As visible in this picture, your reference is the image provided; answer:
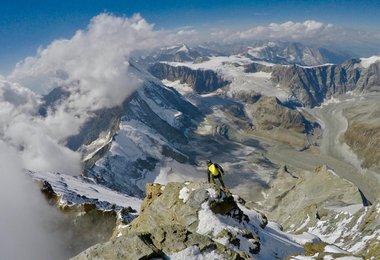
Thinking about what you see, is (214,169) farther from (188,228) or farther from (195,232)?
(195,232)

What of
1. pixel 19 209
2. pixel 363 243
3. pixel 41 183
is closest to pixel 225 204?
pixel 363 243

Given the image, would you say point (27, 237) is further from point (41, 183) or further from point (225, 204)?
point (225, 204)

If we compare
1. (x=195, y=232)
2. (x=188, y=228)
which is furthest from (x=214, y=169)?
(x=195, y=232)

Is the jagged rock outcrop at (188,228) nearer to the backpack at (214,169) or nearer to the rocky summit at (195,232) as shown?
the rocky summit at (195,232)

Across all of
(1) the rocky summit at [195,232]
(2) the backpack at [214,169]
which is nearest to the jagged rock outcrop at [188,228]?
(1) the rocky summit at [195,232]

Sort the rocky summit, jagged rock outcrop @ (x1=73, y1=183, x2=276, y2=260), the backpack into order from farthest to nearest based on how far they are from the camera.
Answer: the backpack, the rocky summit, jagged rock outcrop @ (x1=73, y1=183, x2=276, y2=260)

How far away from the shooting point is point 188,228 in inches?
2224

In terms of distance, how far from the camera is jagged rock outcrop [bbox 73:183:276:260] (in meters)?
37.6

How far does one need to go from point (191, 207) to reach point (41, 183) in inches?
4871

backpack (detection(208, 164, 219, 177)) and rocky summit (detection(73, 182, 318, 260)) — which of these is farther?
backpack (detection(208, 164, 219, 177))

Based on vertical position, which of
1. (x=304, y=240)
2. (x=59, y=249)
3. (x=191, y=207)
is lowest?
(x=59, y=249)

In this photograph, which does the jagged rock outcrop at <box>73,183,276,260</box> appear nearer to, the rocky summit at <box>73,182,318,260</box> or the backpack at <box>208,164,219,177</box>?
the rocky summit at <box>73,182,318,260</box>

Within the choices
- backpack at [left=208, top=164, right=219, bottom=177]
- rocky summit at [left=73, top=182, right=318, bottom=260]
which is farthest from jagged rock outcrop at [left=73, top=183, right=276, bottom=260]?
backpack at [left=208, top=164, right=219, bottom=177]

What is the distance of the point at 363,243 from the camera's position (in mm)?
103188
